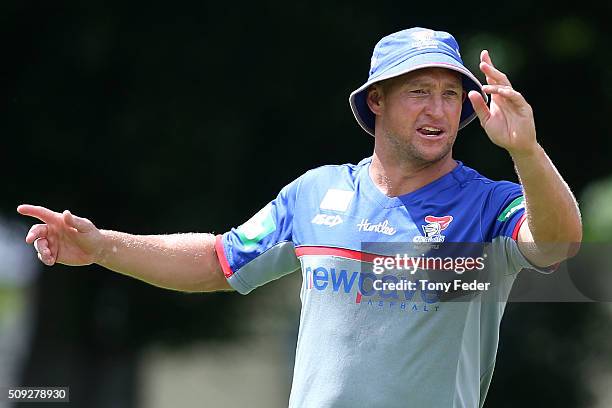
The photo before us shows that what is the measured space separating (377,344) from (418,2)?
6.48 meters

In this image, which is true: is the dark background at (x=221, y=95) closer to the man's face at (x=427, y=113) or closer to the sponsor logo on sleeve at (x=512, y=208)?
the man's face at (x=427, y=113)

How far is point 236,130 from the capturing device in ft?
33.3

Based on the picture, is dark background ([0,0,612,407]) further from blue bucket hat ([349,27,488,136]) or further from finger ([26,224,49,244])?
finger ([26,224,49,244])

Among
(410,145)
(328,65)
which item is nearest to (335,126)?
(328,65)

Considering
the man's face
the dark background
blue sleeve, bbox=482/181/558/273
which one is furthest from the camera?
the dark background

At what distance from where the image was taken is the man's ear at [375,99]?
4.40 meters

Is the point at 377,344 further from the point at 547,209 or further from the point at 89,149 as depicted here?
the point at 89,149

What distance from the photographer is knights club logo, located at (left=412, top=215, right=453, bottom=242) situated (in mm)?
3986

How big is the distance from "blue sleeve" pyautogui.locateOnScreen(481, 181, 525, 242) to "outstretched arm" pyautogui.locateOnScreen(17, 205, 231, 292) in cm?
115

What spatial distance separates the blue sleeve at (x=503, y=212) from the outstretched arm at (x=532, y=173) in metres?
0.11

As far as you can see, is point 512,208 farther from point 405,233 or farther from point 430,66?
point 430,66

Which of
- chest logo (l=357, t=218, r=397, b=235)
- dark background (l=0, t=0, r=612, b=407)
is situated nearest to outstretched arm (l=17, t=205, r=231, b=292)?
chest logo (l=357, t=218, r=397, b=235)

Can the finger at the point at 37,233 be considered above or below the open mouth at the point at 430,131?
below

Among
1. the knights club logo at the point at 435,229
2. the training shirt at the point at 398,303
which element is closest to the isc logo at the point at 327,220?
the training shirt at the point at 398,303
